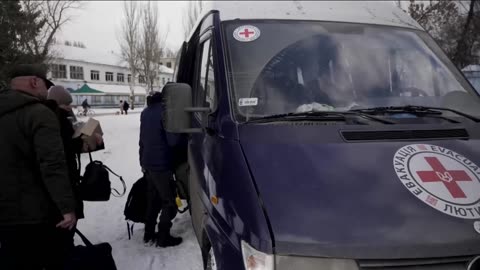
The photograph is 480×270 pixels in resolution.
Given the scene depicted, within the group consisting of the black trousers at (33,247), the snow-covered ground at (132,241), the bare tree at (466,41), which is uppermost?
the bare tree at (466,41)

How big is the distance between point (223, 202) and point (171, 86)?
0.91 meters

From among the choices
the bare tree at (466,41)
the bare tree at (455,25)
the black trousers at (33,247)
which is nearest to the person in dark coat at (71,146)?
the black trousers at (33,247)

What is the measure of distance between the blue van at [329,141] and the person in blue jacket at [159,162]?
0.89 meters

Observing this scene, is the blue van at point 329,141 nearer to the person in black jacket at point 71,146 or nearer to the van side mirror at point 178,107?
the van side mirror at point 178,107

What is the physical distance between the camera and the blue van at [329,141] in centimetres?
171

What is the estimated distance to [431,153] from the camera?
6.89 ft

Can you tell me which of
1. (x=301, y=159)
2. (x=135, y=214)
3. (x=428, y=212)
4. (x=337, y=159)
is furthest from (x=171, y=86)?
(x=135, y=214)

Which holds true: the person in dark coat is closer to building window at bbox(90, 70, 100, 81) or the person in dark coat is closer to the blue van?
the blue van

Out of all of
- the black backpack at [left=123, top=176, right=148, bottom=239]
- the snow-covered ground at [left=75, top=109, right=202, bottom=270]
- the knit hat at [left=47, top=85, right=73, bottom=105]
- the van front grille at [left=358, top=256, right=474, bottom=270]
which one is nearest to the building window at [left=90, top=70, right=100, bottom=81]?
the snow-covered ground at [left=75, top=109, right=202, bottom=270]

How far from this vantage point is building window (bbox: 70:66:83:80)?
5786 cm

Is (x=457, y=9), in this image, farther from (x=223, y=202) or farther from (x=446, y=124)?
(x=223, y=202)

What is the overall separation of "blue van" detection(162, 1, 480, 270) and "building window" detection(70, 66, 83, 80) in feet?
198

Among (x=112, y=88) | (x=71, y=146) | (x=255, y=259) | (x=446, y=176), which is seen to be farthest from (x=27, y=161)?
(x=112, y=88)

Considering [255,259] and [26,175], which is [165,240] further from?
[255,259]
